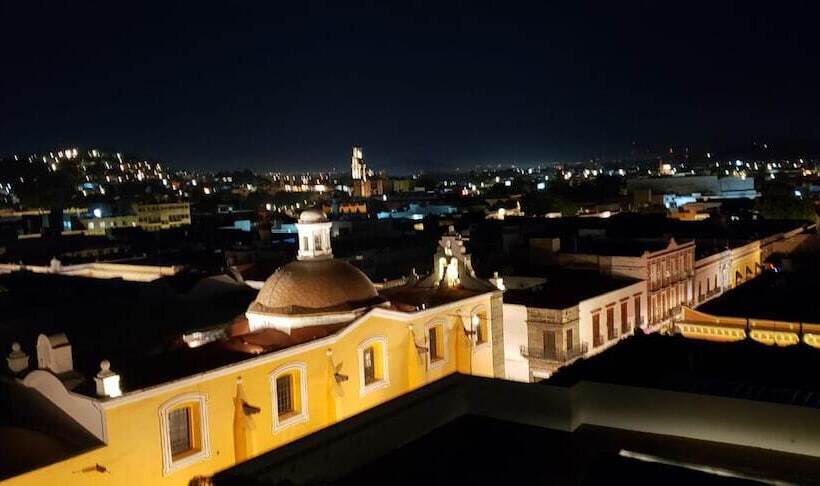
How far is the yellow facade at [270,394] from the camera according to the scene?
16062 mm

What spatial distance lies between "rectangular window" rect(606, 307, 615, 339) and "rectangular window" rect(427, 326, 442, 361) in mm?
9755

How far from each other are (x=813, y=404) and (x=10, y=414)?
16.3m

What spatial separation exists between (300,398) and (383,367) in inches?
135

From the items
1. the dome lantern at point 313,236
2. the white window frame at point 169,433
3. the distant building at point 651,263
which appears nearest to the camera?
the white window frame at point 169,433

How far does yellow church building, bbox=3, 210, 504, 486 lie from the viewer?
16219mm

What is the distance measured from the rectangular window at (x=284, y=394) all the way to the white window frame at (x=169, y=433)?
2482mm

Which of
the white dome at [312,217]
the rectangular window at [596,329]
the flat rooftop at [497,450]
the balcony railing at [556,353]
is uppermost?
the white dome at [312,217]

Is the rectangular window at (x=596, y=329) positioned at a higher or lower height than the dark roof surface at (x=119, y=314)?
lower

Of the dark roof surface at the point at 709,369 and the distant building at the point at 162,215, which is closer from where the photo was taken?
the dark roof surface at the point at 709,369

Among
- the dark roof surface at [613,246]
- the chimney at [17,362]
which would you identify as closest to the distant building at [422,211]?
the dark roof surface at [613,246]

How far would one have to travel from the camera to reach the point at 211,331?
23391 mm

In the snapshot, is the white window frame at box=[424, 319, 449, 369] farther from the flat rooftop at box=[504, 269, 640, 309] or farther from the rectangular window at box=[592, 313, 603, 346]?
the rectangular window at box=[592, 313, 603, 346]

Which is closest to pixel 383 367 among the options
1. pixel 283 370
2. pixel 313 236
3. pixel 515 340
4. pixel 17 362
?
pixel 283 370

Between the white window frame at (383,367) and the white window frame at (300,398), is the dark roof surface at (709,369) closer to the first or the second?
the white window frame at (383,367)
